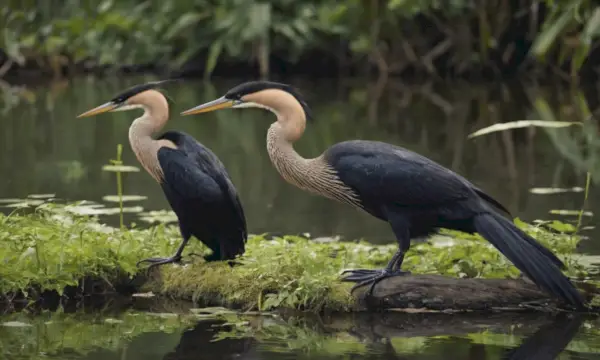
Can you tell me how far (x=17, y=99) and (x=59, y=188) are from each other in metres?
9.85

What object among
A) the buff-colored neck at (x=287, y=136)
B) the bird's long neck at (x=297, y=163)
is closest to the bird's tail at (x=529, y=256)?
the bird's long neck at (x=297, y=163)

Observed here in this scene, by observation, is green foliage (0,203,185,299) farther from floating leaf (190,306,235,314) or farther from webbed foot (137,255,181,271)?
floating leaf (190,306,235,314)

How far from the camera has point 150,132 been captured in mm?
7039

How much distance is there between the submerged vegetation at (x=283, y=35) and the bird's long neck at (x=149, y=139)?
1452 centimetres

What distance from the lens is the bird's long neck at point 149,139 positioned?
696cm

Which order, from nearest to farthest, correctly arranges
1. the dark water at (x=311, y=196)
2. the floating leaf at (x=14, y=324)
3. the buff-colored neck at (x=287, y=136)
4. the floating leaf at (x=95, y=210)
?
1. the dark water at (x=311, y=196)
2. the floating leaf at (x=14, y=324)
3. the buff-colored neck at (x=287, y=136)
4. the floating leaf at (x=95, y=210)

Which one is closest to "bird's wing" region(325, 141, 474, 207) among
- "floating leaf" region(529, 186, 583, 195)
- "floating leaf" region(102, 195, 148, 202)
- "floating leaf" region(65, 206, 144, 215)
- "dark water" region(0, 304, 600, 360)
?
"dark water" region(0, 304, 600, 360)

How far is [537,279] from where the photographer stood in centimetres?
623

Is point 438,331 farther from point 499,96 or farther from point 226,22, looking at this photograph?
point 226,22

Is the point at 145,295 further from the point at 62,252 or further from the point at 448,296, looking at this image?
the point at 448,296

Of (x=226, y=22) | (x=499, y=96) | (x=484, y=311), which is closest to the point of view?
(x=484, y=311)

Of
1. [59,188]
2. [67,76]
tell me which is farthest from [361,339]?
[67,76]

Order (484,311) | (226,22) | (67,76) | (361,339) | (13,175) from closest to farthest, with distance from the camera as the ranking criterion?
1. (361,339)
2. (484,311)
3. (13,175)
4. (226,22)
5. (67,76)

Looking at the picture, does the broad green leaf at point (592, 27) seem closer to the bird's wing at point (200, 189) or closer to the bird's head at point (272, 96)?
the bird's head at point (272, 96)
